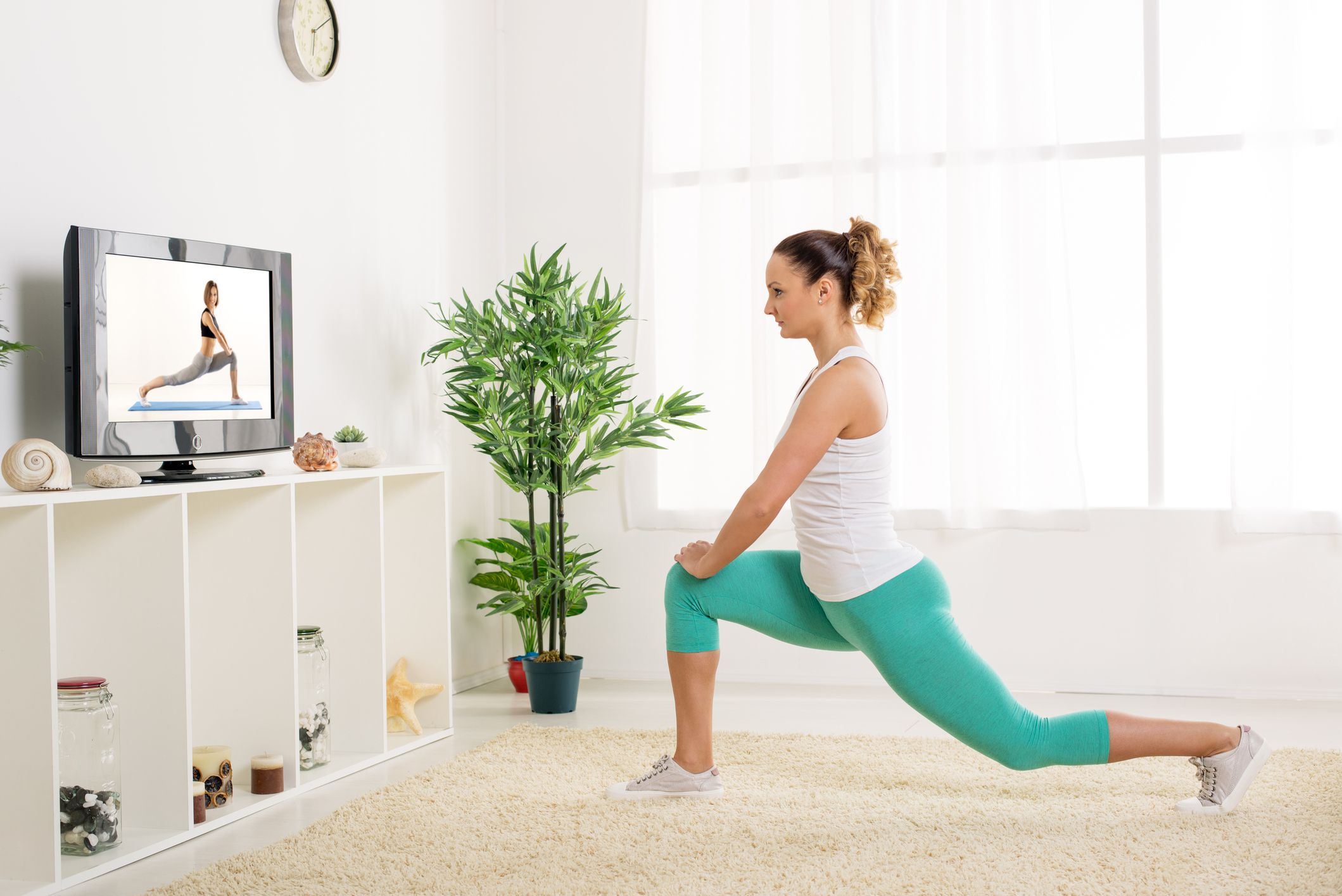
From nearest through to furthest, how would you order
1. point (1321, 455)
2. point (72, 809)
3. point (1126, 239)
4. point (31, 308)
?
point (72, 809) → point (31, 308) → point (1321, 455) → point (1126, 239)

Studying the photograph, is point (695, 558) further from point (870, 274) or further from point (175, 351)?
point (175, 351)

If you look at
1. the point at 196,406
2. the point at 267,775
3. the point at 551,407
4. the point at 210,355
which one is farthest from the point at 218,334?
the point at 551,407

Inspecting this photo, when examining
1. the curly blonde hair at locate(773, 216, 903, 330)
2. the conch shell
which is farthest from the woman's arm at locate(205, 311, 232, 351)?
the curly blonde hair at locate(773, 216, 903, 330)

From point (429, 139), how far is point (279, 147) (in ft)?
2.94

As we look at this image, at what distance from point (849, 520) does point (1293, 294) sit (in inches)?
86.8

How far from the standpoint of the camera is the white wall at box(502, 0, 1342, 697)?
12.2ft

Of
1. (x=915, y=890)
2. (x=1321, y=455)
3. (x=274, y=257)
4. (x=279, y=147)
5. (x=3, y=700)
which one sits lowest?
(x=915, y=890)

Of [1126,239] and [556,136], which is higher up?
[556,136]

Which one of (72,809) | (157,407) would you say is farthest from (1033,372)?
(72,809)

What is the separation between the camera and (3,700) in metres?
1.98

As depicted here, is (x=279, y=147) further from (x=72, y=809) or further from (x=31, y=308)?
(x=72, y=809)

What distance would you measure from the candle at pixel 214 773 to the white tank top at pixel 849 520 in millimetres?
1301

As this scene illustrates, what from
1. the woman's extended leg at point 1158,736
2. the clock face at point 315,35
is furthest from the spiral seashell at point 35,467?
the woman's extended leg at point 1158,736

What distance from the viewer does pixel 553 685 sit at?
3.56 m
